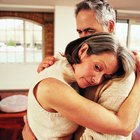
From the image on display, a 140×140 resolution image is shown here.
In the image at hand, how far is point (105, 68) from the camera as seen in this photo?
0.74 meters

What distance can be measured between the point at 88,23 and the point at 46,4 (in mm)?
4792

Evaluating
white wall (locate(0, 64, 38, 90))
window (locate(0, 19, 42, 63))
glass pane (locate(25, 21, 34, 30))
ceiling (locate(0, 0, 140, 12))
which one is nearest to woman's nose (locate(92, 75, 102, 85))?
ceiling (locate(0, 0, 140, 12))

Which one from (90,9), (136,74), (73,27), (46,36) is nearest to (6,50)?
(46,36)

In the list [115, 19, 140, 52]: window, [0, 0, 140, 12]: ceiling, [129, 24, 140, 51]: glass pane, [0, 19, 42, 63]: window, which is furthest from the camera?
[129, 24, 140, 51]: glass pane

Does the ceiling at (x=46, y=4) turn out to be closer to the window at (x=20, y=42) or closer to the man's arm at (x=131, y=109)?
the window at (x=20, y=42)

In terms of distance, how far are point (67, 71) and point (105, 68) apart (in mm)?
142

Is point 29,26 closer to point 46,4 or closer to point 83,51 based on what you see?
point 46,4

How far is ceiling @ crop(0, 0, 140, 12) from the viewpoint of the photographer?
5.23 metres

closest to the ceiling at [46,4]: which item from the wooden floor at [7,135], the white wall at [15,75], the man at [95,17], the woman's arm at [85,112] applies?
the white wall at [15,75]

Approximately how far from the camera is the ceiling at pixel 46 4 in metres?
5.23

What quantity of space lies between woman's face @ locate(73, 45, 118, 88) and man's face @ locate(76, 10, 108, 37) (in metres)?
0.45

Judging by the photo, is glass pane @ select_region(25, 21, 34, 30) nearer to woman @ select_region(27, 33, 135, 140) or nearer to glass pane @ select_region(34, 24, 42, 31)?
glass pane @ select_region(34, 24, 42, 31)

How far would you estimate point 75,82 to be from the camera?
2.69ft

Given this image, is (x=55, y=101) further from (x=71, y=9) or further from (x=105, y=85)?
(x=71, y=9)
